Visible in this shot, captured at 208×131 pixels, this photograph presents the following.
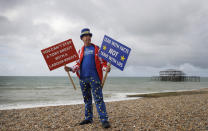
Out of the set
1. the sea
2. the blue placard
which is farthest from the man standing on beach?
the sea

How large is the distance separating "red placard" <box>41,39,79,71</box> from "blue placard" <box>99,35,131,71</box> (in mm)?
854

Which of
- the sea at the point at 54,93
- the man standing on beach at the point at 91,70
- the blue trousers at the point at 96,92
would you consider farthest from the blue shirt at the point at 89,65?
the sea at the point at 54,93

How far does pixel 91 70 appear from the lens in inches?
152

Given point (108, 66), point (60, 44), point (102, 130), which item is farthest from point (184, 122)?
point (60, 44)

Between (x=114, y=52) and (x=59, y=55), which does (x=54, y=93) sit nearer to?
(x=59, y=55)

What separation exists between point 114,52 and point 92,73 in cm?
82

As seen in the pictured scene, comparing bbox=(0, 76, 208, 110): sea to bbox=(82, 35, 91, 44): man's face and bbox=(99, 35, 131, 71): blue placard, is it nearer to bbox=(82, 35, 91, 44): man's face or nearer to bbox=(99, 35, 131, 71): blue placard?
bbox=(82, 35, 91, 44): man's face

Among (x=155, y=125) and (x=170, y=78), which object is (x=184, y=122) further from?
(x=170, y=78)

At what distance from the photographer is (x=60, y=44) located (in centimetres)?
422

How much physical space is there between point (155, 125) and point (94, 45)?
277 centimetres

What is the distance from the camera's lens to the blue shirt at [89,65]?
12.6 feet

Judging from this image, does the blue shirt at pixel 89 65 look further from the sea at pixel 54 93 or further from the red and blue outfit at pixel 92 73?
the sea at pixel 54 93

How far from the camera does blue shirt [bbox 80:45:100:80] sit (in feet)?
12.6

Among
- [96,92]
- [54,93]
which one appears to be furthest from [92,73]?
[54,93]
